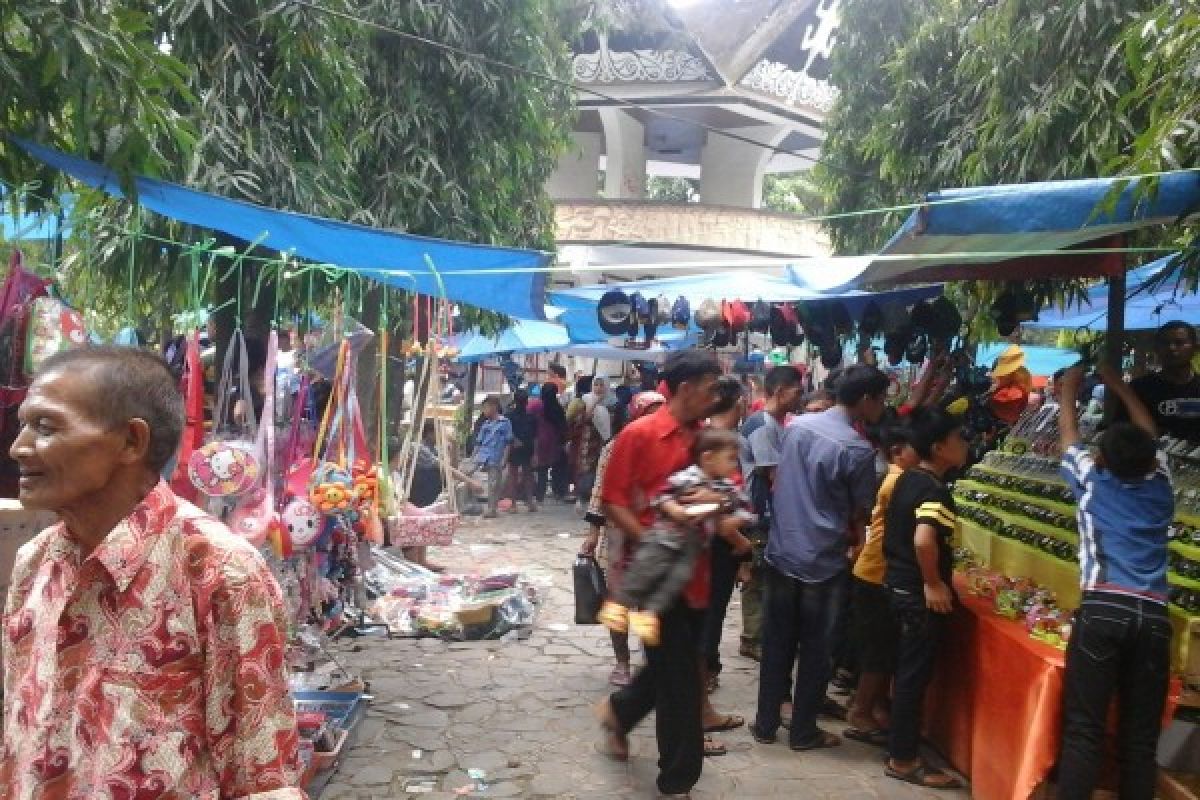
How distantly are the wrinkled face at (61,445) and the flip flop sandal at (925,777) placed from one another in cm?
382

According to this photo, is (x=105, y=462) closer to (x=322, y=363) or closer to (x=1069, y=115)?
(x=322, y=363)

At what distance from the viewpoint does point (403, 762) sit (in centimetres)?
454

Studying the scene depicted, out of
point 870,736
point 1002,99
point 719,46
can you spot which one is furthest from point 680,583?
point 719,46

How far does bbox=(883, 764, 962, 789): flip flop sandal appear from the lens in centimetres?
430

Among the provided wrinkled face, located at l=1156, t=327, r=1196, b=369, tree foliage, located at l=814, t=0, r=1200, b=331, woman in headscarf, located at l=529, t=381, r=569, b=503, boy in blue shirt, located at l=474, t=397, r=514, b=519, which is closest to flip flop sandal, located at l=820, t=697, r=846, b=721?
wrinkled face, located at l=1156, t=327, r=1196, b=369

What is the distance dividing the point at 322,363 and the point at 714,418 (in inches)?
80.9

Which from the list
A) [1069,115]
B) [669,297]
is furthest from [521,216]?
[1069,115]

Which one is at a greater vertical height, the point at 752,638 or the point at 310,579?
the point at 310,579

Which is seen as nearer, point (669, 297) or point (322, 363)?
point (322, 363)

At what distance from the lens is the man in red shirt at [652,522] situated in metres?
3.78

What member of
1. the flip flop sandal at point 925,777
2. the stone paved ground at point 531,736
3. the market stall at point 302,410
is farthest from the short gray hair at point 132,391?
the flip flop sandal at point 925,777

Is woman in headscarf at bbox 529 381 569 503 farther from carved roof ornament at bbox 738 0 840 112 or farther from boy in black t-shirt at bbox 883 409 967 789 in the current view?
boy in black t-shirt at bbox 883 409 967 789

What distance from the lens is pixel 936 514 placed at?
4.10 meters

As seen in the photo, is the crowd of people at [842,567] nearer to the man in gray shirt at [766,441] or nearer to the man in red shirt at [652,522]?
the man in red shirt at [652,522]
